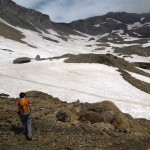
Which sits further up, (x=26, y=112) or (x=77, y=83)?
(x=77, y=83)

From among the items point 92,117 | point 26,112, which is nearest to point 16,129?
point 26,112

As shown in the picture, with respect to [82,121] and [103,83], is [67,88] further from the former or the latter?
[82,121]

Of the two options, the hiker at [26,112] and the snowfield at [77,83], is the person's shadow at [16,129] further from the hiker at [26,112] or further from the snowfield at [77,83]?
the snowfield at [77,83]

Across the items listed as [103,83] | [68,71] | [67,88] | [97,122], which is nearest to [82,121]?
[97,122]

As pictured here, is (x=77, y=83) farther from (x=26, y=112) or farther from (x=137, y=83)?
(x=26, y=112)

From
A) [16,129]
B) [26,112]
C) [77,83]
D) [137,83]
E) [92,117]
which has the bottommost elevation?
[16,129]

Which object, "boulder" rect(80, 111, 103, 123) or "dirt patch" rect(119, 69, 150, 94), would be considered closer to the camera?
"boulder" rect(80, 111, 103, 123)

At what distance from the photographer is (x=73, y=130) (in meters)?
20.2

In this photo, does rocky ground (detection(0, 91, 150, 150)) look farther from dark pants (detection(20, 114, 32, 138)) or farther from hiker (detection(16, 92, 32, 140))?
hiker (detection(16, 92, 32, 140))

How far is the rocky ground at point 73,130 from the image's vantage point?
1811cm

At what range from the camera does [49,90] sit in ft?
134

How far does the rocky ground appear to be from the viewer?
59.4ft

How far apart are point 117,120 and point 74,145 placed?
198 inches

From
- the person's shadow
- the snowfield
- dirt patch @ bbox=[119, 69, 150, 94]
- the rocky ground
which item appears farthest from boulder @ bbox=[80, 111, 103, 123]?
dirt patch @ bbox=[119, 69, 150, 94]
